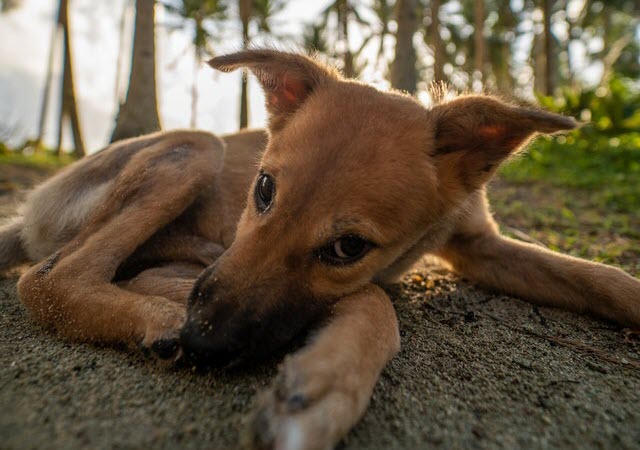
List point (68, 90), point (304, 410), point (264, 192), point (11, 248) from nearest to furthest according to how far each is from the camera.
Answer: point (304, 410) → point (264, 192) → point (11, 248) → point (68, 90)

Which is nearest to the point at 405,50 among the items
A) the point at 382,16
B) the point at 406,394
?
the point at 406,394

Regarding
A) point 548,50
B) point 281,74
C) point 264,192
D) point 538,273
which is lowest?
point 538,273

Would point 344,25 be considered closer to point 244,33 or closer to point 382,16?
point 244,33

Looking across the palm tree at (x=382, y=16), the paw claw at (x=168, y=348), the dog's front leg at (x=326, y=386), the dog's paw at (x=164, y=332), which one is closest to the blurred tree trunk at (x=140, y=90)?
the dog's paw at (x=164, y=332)

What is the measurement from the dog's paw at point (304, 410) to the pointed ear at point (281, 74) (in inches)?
65.8

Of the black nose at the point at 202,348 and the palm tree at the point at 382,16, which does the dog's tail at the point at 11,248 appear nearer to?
→ the black nose at the point at 202,348

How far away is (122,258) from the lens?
2.54 m

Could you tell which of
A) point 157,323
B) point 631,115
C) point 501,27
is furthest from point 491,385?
point 501,27

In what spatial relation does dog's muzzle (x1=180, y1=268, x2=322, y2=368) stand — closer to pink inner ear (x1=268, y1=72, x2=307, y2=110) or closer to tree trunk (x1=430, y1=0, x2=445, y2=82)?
pink inner ear (x1=268, y1=72, x2=307, y2=110)

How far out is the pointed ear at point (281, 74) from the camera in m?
2.55

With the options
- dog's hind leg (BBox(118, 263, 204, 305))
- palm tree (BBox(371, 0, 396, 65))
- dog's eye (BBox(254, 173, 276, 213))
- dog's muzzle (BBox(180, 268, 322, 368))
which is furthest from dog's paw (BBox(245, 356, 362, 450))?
palm tree (BBox(371, 0, 396, 65))

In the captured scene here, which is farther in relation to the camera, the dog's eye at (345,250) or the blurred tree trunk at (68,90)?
the blurred tree trunk at (68,90)

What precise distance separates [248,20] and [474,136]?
14.7m

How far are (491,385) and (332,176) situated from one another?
112 cm
